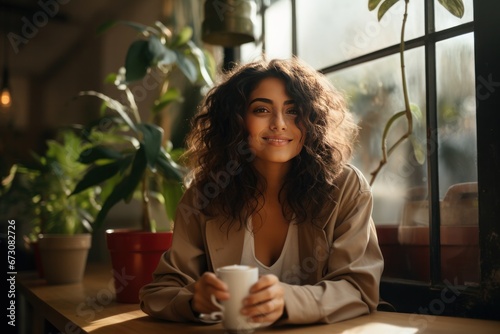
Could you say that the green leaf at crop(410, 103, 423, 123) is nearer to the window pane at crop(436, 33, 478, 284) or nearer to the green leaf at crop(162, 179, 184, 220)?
the window pane at crop(436, 33, 478, 284)

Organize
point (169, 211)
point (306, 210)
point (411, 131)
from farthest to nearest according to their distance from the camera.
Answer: point (169, 211) < point (411, 131) < point (306, 210)

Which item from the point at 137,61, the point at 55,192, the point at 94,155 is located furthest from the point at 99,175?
the point at 55,192

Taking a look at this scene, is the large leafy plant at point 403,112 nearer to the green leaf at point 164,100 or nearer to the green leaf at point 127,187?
the green leaf at point 127,187

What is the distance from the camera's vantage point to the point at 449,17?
136 cm

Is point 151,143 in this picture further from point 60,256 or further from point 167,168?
point 60,256

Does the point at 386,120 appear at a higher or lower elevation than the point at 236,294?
higher

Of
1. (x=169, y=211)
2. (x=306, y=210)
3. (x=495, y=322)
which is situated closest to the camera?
(x=495, y=322)

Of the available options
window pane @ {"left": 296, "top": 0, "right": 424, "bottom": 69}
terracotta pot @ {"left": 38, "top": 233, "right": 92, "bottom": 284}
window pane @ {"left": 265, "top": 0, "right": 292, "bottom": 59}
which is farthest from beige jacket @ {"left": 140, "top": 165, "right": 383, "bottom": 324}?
window pane @ {"left": 265, "top": 0, "right": 292, "bottom": 59}

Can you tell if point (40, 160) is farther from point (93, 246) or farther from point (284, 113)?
point (284, 113)

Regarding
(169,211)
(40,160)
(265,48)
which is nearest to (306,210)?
(169,211)

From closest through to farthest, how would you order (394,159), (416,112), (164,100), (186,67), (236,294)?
(236,294), (416,112), (394,159), (186,67), (164,100)

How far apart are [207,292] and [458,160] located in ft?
2.61

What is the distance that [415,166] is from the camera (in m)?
1.47

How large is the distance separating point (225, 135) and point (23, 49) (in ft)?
5.17
